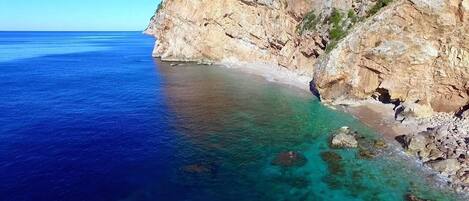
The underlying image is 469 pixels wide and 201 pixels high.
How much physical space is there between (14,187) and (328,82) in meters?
46.5

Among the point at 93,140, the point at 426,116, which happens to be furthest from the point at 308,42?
the point at 93,140

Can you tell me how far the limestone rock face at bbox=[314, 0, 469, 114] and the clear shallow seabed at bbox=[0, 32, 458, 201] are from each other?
804 cm

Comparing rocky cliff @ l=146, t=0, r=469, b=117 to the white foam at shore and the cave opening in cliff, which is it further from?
the white foam at shore

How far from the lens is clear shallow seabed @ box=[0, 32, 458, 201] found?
116 ft

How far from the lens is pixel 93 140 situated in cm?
4819

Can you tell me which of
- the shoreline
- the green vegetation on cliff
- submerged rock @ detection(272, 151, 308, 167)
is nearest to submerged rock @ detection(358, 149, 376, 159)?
the shoreline

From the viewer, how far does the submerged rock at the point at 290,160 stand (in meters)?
41.6

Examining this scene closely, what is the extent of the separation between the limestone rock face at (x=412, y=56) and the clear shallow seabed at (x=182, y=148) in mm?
8043

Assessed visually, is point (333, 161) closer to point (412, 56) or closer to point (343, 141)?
point (343, 141)

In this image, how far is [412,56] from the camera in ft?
184

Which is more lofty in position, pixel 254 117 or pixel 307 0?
pixel 307 0

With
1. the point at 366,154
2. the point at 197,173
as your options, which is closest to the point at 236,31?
the point at 366,154

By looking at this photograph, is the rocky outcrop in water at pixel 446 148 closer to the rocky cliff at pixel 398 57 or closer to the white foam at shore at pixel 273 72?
the rocky cliff at pixel 398 57

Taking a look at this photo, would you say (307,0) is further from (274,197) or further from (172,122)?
(274,197)
